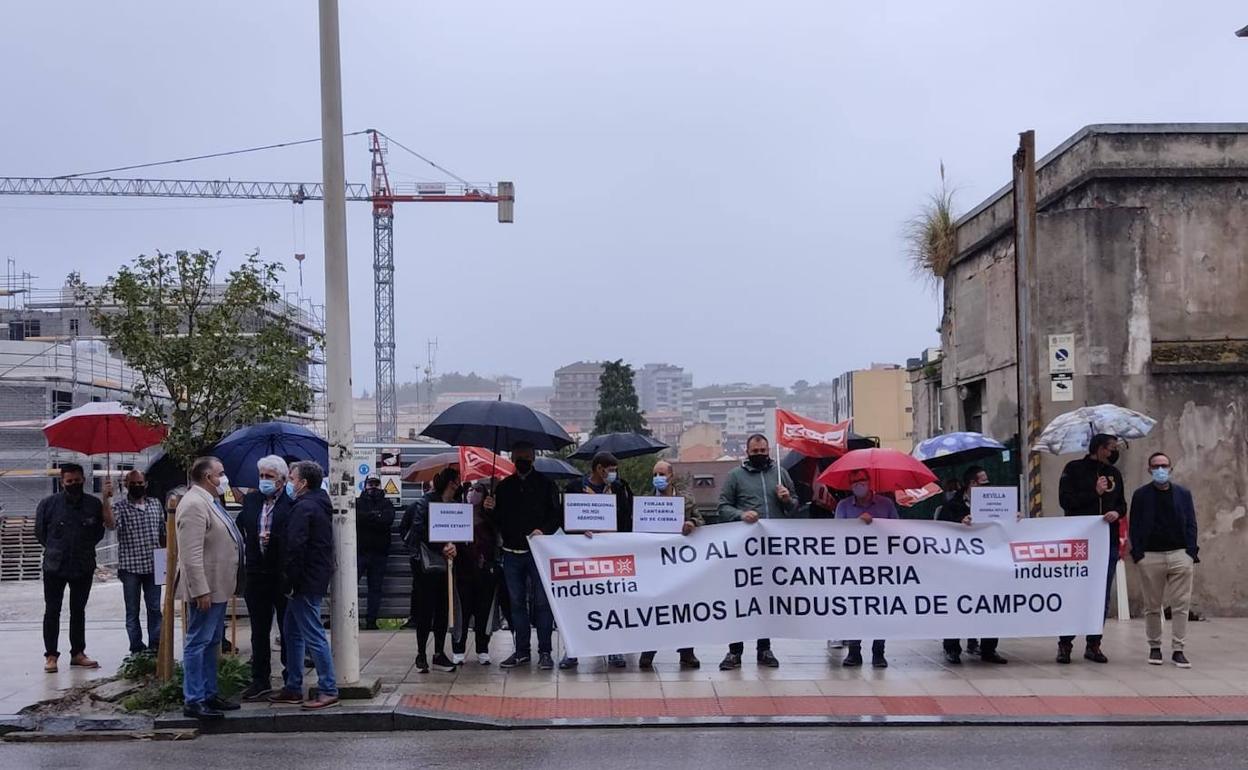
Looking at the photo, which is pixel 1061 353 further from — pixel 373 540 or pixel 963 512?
pixel 373 540

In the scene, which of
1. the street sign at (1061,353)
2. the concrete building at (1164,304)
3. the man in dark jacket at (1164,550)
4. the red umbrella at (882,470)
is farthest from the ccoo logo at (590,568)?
the street sign at (1061,353)

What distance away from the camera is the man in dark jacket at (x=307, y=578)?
9.60m

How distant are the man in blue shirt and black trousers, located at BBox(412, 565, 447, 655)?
360cm

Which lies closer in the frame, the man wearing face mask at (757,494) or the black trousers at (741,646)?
the black trousers at (741,646)

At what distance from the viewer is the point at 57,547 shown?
11.8 metres

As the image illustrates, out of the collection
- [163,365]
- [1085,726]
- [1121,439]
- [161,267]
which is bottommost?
[1085,726]

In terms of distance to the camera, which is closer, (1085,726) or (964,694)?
(1085,726)

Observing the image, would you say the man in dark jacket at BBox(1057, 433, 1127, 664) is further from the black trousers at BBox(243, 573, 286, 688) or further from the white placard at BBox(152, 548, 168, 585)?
the white placard at BBox(152, 548, 168, 585)

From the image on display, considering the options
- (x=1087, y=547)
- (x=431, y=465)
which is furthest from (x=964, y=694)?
(x=431, y=465)

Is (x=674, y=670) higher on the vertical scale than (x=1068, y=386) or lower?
lower

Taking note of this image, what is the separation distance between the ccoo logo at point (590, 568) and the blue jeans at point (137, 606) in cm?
385

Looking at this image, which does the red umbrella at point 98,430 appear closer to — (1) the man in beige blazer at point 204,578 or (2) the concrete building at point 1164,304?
(1) the man in beige blazer at point 204,578

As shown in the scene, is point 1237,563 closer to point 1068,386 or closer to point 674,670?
point 1068,386

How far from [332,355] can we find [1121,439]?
25.8ft
